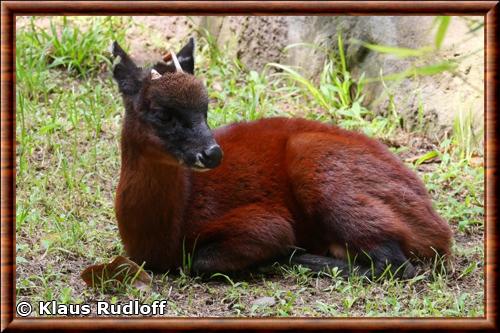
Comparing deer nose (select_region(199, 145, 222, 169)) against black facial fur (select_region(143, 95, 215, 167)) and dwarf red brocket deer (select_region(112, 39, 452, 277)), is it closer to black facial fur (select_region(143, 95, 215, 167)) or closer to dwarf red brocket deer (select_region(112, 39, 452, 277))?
black facial fur (select_region(143, 95, 215, 167))

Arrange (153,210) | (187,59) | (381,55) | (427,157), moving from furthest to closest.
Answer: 1. (381,55)
2. (427,157)
3. (187,59)
4. (153,210)

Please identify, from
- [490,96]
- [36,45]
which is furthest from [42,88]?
[490,96]

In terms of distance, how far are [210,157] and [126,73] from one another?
3.17ft

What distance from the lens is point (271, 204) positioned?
6574mm

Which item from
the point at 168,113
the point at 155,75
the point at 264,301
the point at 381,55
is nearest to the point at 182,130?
the point at 168,113

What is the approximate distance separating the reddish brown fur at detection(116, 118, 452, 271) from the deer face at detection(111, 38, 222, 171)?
0.27 feet

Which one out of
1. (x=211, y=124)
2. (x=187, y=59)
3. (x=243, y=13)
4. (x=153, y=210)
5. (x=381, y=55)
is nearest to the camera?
(x=243, y=13)

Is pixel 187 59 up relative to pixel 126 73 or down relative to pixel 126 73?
up

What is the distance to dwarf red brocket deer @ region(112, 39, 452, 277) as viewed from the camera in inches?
243

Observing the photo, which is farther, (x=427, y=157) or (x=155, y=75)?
(x=427, y=157)

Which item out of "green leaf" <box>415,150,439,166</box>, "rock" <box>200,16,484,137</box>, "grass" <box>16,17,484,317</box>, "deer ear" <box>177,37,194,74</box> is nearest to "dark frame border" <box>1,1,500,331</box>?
"grass" <box>16,17,484,317</box>

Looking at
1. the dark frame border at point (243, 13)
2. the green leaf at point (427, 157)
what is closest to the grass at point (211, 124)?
the green leaf at point (427, 157)

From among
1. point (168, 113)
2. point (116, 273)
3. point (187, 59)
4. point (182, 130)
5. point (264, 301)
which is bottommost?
point (264, 301)

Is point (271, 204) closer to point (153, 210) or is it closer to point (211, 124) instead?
point (153, 210)
